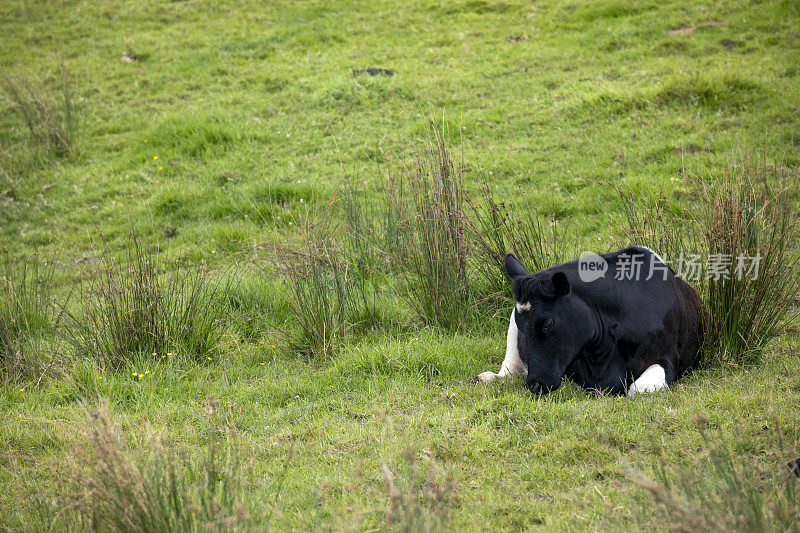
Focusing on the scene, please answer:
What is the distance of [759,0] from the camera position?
48.2ft

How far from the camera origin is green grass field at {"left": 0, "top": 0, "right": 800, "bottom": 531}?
441 cm

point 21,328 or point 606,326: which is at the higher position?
point 606,326

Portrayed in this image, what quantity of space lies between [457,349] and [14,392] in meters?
3.79

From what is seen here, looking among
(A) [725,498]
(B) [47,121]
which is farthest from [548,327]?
(B) [47,121]

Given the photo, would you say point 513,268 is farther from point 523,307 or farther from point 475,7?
point 475,7

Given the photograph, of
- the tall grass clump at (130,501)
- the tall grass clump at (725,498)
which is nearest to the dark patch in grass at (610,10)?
the tall grass clump at (725,498)

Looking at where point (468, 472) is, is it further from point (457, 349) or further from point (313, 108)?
point (313, 108)

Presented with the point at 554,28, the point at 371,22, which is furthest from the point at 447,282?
the point at 371,22

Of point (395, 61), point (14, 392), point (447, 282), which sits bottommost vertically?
point (14, 392)

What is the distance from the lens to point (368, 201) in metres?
9.92

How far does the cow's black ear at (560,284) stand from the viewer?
17.5 ft

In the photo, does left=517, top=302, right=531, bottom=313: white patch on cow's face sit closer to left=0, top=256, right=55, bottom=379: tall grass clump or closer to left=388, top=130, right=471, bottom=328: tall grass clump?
left=388, top=130, right=471, bottom=328: tall grass clump

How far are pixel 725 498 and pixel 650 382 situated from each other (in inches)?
85.6

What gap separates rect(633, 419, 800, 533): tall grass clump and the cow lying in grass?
1455 mm
